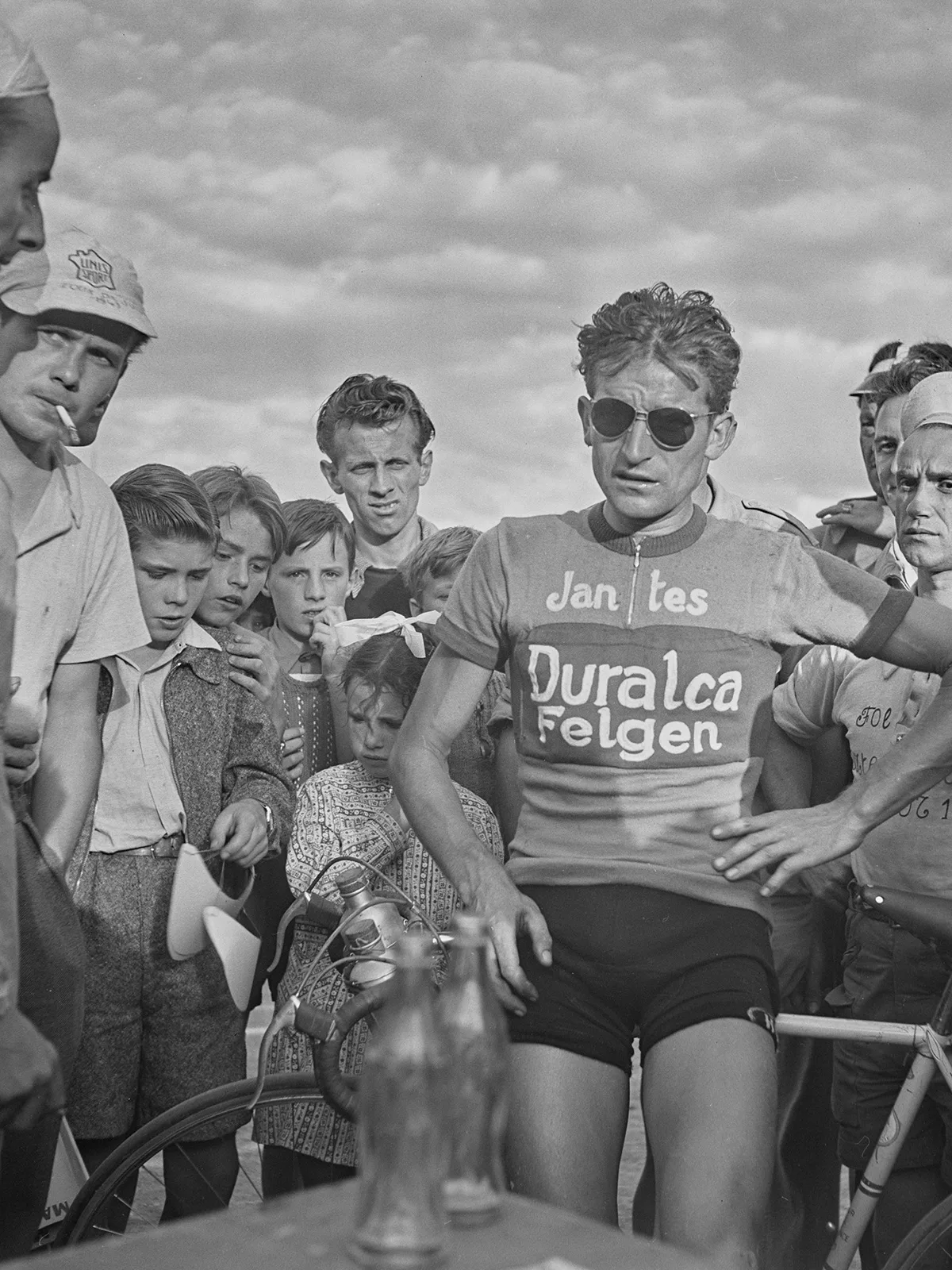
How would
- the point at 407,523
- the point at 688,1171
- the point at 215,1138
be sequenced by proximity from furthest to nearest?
the point at 407,523 < the point at 215,1138 < the point at 688,1171

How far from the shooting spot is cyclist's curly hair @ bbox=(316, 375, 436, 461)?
476 centimetres

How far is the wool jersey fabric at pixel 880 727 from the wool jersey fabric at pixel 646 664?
50cm

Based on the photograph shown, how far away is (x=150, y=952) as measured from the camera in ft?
10.8

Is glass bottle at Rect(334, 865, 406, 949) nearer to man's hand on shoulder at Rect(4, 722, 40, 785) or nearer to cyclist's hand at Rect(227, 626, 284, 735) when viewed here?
man's hand on shoulder at Rect(4, 722, 40, 785)

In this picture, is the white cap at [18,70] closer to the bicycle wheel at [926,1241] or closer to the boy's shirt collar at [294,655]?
the bicycle wheel at [926,1241]

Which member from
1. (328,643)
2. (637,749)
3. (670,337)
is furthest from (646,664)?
(328,643)

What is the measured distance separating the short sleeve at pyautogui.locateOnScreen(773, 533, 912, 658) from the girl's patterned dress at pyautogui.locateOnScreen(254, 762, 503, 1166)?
999 mm

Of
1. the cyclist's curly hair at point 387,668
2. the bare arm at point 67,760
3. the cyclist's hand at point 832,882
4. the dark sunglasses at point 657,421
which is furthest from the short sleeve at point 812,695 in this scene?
the bare arm at point 67,760

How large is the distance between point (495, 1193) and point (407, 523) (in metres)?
3.45

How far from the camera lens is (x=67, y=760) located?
2984 millimetres

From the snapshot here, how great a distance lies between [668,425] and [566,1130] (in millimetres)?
1182

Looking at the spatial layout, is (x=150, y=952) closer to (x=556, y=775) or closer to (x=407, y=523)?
(x=556, y=775)

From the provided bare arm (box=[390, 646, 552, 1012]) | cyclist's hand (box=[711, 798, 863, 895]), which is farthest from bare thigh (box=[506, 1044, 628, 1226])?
cyclist's hand (box=[711, 798, 863, 895])

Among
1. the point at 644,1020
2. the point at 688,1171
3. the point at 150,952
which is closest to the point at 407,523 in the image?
the point at 150,952
